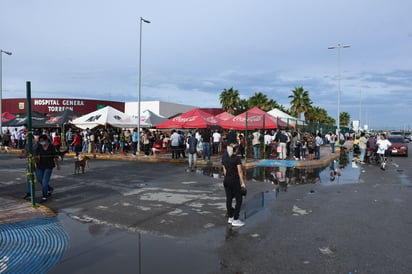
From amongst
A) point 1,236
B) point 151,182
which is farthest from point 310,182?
point 1,236

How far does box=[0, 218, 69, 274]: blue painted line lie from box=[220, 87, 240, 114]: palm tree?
154 ft

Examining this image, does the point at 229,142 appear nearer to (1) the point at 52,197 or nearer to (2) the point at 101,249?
(2) the point at 101,249

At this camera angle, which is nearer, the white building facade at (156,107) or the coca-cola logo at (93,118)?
the coca-cola logo at (93,118)

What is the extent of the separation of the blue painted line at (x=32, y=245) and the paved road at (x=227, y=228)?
193mm

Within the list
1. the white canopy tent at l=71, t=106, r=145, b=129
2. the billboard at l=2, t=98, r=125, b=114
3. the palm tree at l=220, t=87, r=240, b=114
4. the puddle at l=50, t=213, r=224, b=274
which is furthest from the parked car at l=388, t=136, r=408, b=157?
the billboard at l=2, t=98, r=125, b=114

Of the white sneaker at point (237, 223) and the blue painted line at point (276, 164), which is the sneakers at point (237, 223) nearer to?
the white sneaker at point (237, 223)

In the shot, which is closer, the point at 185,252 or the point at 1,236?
the point at 185,252

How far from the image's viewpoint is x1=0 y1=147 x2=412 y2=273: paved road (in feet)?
14.4

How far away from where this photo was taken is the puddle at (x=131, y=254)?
424 centimetres

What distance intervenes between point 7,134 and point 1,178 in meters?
16.0

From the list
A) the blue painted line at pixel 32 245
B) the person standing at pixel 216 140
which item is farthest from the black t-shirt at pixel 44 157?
the person standing at pixel 216 140

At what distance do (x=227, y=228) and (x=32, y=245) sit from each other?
3.25 m

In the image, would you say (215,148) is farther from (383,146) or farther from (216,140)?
(383,146)

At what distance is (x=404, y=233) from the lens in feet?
18.5
